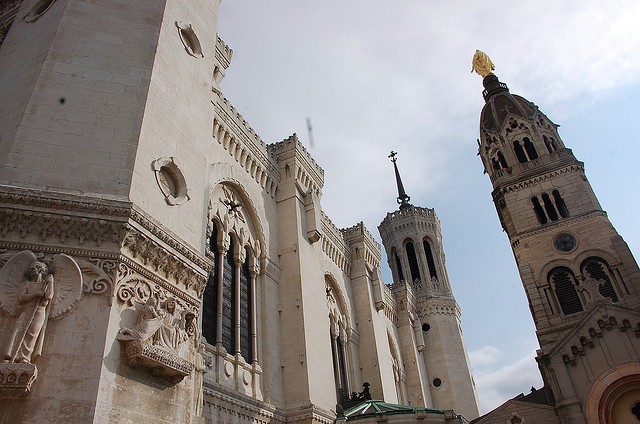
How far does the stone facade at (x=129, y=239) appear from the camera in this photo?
7.68 metres

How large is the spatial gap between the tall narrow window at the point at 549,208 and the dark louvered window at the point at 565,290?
3.96 m

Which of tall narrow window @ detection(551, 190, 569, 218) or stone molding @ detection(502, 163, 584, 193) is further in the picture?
stone molding @ detection(502, 163, 584, 193)

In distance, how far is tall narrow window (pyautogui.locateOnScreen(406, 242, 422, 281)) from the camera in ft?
153

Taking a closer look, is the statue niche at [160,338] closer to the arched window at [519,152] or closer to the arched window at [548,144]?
the arched window at [519,152]

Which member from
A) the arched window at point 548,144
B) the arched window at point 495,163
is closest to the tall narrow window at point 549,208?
the arched window at point 548,144

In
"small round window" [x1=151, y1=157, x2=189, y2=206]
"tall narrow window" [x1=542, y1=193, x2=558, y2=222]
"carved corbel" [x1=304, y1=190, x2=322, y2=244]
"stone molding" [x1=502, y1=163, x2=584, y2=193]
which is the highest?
"stone molding" [x1=502, y1=163, x2=584, y2=193]

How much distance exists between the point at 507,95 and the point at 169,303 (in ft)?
130

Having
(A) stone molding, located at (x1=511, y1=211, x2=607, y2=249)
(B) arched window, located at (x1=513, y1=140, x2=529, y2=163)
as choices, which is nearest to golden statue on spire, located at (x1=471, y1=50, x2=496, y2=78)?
(B) arched window, located at (x1=513, y1=140, x2=529, y2=163)

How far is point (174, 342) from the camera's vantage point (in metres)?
9.00

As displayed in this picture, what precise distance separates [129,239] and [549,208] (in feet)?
103

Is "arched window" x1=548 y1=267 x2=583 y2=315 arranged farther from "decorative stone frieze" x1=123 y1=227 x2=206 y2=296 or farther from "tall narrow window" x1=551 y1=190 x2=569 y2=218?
"decorative stone frieze" x1=123 y1=227 x2=206 y2=296

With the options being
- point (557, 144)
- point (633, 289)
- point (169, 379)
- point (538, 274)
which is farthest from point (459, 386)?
point (169, 379)

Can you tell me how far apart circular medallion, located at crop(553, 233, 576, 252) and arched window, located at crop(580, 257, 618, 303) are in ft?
4.25

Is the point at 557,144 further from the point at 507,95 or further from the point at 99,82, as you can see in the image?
the point at 99,82
